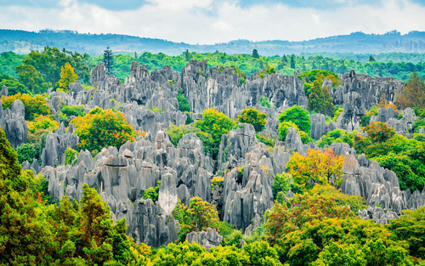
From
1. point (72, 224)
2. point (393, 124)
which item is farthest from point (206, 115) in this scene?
point (72, 224)

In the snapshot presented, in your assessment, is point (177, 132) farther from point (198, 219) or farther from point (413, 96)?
point (413, 96)

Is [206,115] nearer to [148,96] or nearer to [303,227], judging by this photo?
[148,96]

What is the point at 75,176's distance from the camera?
30.3m

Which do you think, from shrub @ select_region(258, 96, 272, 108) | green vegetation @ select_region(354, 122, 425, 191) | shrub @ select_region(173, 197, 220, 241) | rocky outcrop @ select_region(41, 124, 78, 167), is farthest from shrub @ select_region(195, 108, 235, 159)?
shrub @ select_region(258, 96, 272, 108)

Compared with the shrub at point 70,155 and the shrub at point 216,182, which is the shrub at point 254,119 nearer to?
the shrub at point 216,182

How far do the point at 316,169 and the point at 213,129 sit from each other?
61.8 ft

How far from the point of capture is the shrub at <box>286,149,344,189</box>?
34531 mm

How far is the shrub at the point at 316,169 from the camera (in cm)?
3453

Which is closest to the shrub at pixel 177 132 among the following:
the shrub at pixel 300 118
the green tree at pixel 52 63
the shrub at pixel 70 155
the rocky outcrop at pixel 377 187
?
the shrub at pixel 70 155

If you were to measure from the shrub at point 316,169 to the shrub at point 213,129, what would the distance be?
1389 centimetres

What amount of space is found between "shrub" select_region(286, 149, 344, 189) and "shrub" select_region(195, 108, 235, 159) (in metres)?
13.9

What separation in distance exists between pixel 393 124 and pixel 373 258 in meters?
41.6

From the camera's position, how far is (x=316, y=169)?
1374 inches

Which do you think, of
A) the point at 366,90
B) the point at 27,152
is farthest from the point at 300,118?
the point at 27,152
